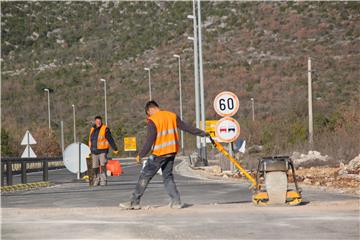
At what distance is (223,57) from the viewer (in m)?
98.2

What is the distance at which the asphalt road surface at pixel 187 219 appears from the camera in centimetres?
1188

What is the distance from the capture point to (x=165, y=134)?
51.6ft

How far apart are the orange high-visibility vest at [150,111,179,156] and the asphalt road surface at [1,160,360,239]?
0.95 m

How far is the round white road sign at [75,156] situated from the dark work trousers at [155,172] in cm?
1103

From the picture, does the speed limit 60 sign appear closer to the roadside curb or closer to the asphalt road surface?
the roadside curb

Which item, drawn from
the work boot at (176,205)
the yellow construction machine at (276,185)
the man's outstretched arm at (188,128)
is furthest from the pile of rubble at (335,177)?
the work boot at (176,205)

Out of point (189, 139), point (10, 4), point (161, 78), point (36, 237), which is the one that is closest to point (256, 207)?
point (36, 237)

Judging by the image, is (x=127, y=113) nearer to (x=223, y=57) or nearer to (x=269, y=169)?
(x=223, y=57)

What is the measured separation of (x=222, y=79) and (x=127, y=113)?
9.42 metres

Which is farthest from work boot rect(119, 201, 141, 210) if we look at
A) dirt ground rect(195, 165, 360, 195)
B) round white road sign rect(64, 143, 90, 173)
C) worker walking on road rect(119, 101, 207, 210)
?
round white road sign rect(64, 143, 90, 173)

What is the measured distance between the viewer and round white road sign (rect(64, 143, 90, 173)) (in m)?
27.0

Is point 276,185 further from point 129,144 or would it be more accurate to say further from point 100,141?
point 129,144

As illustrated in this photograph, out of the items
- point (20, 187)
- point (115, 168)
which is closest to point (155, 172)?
point (115, 168)

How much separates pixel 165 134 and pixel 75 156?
39.1 ft
